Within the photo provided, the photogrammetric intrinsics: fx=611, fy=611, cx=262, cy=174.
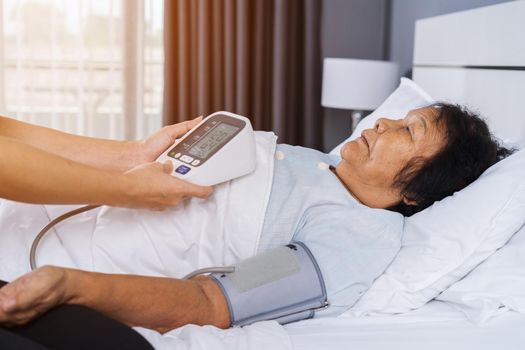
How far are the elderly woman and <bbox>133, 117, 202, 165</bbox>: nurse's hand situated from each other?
0.24m

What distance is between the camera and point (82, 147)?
153 cm

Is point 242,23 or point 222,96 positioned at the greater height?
point 242,23

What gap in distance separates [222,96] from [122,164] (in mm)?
2084

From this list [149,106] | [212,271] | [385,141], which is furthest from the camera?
[149,106]

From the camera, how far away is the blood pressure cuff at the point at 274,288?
114 cm

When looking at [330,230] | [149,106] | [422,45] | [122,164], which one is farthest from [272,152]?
[149,106]

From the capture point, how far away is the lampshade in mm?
2990

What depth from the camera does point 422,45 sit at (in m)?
2.61

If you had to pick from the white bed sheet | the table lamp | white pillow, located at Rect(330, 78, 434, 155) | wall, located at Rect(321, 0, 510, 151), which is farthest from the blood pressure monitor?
wall, located at Rect(321, 0, 510, 151)

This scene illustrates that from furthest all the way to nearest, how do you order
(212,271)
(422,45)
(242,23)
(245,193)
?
1. (242,23)
2. (422,45)
3. (245,193)
4. (212,271)

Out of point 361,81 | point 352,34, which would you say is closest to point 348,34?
point 352,34

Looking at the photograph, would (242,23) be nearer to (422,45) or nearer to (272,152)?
(422,45)

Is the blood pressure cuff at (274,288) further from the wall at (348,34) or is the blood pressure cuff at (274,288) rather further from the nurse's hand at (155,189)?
the wall at (348,34)

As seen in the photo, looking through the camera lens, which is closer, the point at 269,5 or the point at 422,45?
the point at 422,45
